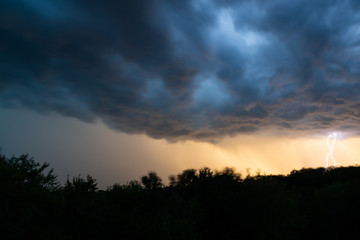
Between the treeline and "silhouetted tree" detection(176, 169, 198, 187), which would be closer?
the treeline

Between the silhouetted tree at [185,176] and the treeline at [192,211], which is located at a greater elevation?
the silhouetted tree at [185,176]

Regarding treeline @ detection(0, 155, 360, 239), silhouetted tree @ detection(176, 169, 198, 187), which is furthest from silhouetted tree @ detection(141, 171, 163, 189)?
treeline @ detection(0, 155, 360, 239)

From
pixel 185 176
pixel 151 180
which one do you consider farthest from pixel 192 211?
pixel 151 180

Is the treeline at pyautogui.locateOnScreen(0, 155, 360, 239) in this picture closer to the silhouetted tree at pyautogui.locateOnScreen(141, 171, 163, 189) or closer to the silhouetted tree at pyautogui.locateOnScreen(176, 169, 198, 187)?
the silhouetted tree at pyautogui.locateOnScreen(176, 169, 198, 187)

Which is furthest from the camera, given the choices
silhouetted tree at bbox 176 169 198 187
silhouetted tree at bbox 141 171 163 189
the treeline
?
silhouetted tree at bbox 141 171 163 189

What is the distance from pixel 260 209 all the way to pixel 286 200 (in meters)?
3.36

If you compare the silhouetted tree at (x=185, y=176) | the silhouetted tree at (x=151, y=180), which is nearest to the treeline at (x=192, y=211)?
the silhouetted tree at (x=185, y=176)

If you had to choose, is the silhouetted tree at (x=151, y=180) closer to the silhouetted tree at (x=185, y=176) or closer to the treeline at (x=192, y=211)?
the silhouetted tree at (x=185, y=176)

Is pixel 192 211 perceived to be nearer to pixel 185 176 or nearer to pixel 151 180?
pixel 185 176

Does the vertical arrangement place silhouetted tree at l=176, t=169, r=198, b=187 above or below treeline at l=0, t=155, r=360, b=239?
above

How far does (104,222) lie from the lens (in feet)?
116

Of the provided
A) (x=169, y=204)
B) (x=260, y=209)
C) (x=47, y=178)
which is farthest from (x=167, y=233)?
(x=47, y=178)

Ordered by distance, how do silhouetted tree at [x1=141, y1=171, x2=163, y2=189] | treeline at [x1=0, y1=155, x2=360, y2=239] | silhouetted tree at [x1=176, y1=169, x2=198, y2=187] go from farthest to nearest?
silhouetted tree at [x1=141, y1=171, x2=163, y2=189] → silhouetted tree at [x1=176, y1=169, x2=198, y2=187] → treeline at [x1=0, y1=155, x2=360, y2=239]

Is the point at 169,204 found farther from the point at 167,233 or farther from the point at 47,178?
the point at 47,178
